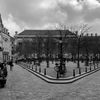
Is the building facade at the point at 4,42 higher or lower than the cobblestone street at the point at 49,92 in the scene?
higher

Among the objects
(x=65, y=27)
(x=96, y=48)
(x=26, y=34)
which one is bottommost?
(x=96, y=48)

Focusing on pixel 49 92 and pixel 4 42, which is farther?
pixel 4 42

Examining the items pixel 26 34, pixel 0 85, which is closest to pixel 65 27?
pixel 0 85

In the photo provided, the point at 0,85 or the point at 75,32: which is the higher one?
the point at 75,32

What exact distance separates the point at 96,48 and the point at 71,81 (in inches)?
1657

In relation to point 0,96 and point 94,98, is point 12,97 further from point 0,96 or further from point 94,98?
point 94,98

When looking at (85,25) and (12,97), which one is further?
(85,25)

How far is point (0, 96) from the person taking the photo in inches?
348

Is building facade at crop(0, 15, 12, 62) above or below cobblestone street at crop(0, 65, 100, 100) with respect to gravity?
above

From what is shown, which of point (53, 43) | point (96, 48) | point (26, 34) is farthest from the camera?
point (26, 34)

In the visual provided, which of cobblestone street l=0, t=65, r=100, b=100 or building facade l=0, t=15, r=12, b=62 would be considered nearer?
cobblestone street l=0, t=65, r=100, b=100

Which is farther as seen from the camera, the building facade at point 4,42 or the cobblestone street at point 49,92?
the building facade at point 4,42

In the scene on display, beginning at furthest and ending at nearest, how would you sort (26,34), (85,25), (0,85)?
(26,34) → (85,25) → (0,85)

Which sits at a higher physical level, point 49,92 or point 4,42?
point 4,42
